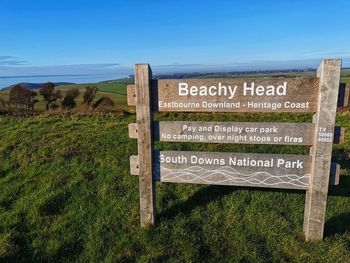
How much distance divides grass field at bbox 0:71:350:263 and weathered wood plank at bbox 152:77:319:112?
168 centimetres

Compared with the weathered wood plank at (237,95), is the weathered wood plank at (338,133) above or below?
below

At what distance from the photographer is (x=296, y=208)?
458 centimetres

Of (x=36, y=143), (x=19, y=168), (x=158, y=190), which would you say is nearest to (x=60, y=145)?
(x=36, y=143)

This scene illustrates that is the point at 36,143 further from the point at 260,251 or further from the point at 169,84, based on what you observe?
the point at 260,251

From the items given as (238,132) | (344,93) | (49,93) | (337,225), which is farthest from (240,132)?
(49,93)

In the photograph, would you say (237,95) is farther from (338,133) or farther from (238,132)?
(338,133)

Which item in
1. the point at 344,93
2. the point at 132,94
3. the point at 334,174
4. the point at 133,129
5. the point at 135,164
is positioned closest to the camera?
the point at 344,93

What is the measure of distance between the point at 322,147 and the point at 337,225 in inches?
52.3

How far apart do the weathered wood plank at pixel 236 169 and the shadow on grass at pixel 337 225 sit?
0.80m

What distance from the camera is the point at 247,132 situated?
3.88 meters

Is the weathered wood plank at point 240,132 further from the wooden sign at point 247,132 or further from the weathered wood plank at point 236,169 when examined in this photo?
the weathered wood plank at point 236,169

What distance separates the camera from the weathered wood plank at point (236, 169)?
3.87m

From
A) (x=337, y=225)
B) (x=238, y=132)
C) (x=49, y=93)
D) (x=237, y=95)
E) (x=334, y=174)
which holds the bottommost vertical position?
(x=337, y=225)

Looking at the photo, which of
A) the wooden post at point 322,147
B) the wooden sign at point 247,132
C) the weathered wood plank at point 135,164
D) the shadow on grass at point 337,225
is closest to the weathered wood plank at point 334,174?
the wooden sign at point 247,132
